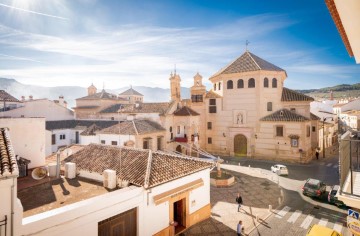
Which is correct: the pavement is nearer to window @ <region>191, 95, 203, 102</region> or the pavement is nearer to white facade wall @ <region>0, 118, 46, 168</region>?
white facade wall @ <region>0, 118, 46, 168</region>

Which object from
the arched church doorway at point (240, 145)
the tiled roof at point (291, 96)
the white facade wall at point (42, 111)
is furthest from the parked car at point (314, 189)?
the white facade wall at point (42, 111)

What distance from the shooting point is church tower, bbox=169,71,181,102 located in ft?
116

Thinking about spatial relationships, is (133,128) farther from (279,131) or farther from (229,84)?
(279,131)

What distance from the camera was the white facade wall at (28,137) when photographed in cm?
1478

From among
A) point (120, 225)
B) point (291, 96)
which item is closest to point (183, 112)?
point (291, 96)

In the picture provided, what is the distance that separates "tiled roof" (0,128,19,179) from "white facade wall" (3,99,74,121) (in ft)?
94.4

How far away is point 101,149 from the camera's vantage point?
16766mm

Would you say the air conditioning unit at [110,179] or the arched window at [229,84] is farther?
the arched window at [229,84]

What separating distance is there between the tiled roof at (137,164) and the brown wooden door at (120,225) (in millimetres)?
1651

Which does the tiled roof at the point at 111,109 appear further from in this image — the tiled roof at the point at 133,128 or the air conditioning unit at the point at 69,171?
the air conditioning unit at the point at 69,171

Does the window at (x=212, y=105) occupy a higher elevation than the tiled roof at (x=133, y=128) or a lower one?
higher

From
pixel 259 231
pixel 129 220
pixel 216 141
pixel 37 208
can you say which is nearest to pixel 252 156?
pixel 216 141

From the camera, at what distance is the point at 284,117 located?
30.5 metres

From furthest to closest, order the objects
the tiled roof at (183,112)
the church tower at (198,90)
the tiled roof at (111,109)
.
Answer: the tiled roof at (111,109) < the church tower at (198,90) < the tiled roof at (183,112)
